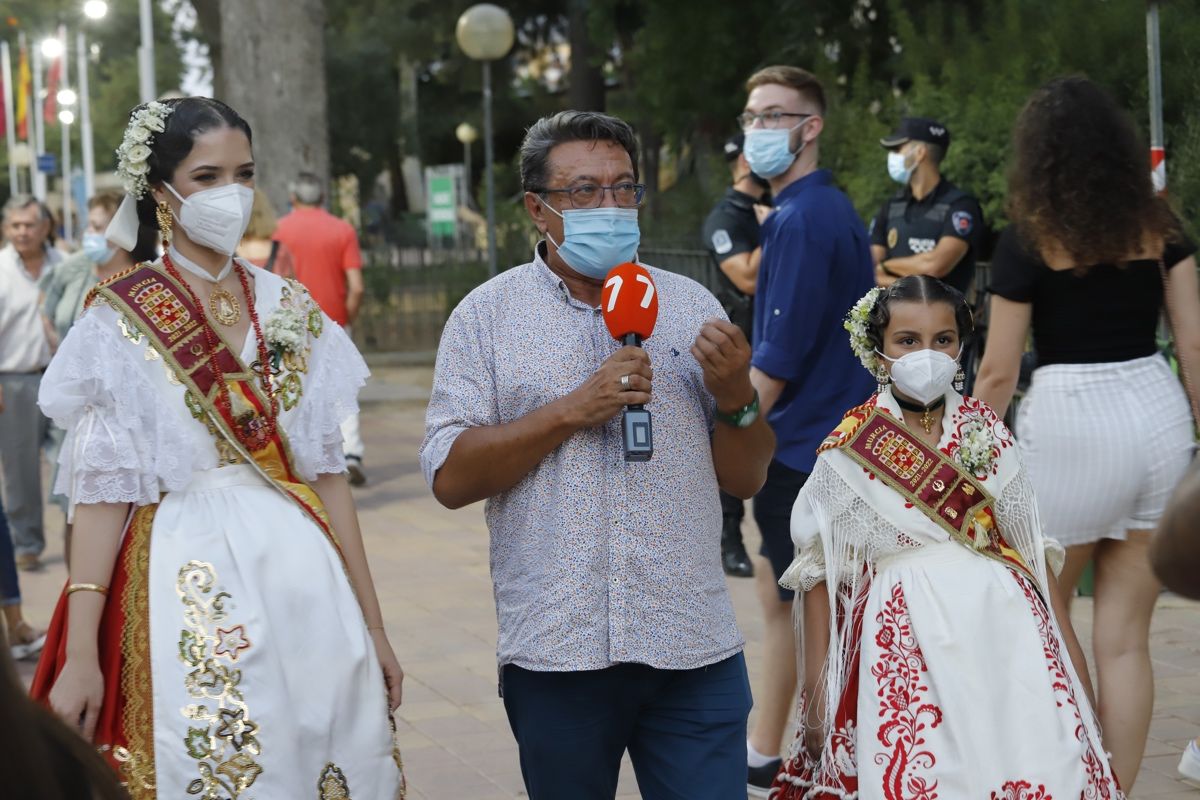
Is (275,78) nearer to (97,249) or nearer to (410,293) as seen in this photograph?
(410,293)

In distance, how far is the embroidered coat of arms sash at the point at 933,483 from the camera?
4105 mm

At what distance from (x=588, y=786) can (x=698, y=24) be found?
15.9 metres

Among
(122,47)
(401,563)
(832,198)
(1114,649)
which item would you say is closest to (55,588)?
(401,563)

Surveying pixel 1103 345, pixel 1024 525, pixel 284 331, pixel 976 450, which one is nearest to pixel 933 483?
pixel 976 450

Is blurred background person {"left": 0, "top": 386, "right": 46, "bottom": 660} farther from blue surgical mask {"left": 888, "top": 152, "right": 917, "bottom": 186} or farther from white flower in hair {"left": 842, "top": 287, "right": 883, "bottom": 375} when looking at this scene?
blue surgical mask {"left": 888, "top": 152, "right": 917, "bottom": 186}

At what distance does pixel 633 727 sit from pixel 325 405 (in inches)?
39.2

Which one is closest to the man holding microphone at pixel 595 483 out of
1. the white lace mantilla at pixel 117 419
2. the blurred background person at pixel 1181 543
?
the white lace mantilla at pixel 117 419

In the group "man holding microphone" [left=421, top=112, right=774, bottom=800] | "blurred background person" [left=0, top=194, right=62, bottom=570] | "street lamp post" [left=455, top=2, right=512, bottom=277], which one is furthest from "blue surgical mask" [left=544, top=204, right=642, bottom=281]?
"street lamp post" [left=455, top=2, right=512, bottom=277]

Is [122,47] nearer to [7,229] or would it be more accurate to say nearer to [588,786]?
[7,229]

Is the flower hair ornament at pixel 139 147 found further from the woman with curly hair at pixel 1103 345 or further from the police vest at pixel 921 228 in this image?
the police vest at pixel 921 228

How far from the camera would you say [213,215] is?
11.9 feet

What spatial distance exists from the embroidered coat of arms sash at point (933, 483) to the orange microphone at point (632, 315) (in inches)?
43.7

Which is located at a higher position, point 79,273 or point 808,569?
point 79,273

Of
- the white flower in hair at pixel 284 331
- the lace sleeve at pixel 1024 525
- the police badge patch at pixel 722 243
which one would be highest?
the white flower in hair at pixel 284 331
